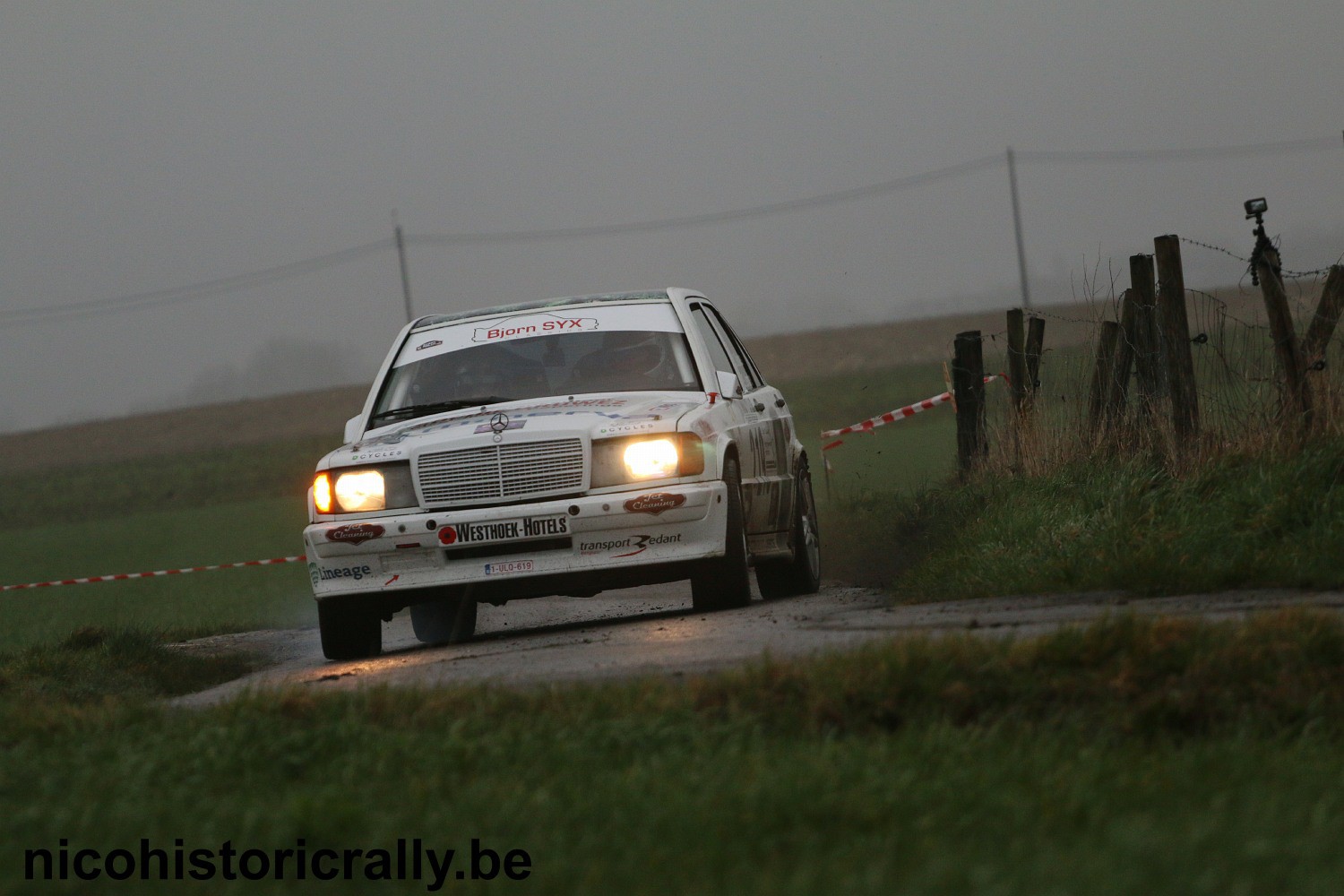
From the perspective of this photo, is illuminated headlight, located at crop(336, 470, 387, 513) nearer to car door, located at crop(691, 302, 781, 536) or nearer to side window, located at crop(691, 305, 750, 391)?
car door, located at crop(691, 302, 781, 536)

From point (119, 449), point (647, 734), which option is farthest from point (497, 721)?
point (119, 449)

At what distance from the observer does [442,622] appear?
10.8 m

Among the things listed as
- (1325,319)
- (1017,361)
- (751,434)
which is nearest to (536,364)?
(751,434)

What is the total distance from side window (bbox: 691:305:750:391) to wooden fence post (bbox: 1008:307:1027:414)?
2.79 m

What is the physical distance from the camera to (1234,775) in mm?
3996

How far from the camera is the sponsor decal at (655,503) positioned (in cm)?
852

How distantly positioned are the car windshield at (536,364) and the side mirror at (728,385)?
5.7 inches

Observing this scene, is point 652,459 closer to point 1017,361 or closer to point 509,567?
point 509,567

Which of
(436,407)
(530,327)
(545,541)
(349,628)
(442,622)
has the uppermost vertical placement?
(530,327)

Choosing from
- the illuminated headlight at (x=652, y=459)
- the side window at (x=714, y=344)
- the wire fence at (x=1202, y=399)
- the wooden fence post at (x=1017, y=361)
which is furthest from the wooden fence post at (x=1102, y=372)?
the illuminated headlight at (x=652, y=459)

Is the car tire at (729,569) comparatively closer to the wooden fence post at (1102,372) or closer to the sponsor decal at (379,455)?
the sponsor decal at (379,455)

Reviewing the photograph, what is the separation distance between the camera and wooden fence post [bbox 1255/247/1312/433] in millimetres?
8758

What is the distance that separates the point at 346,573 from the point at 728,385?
2.43 meters

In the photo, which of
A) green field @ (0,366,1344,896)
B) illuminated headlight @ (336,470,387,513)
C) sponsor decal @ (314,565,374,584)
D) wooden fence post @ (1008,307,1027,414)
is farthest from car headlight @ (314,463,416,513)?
wooden fence post @ (1008,307,1027,414)
